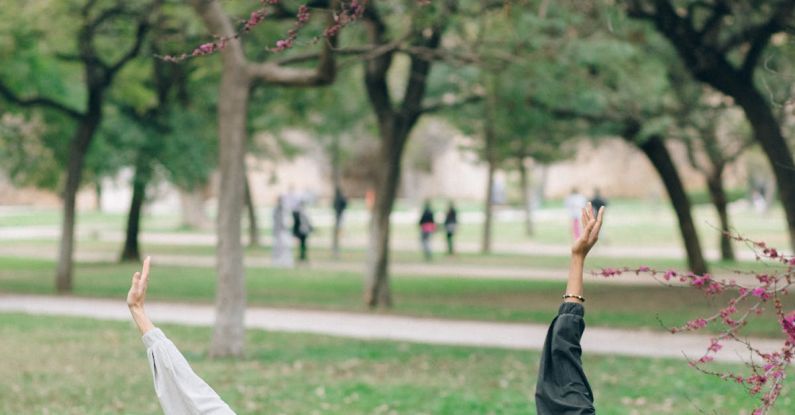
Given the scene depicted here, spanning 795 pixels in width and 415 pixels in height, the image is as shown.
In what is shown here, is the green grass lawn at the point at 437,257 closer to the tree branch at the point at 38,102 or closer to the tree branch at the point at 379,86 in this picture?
the tree branch at the point at 379,86

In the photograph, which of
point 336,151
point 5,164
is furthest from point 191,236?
point 5,164

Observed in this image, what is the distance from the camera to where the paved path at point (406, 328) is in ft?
54.0

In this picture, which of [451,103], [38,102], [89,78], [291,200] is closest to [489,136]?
[451,103]

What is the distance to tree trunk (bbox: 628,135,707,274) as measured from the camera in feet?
86.6

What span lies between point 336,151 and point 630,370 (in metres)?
28.9

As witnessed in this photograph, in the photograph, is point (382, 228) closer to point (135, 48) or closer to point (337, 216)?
point (135, 48)

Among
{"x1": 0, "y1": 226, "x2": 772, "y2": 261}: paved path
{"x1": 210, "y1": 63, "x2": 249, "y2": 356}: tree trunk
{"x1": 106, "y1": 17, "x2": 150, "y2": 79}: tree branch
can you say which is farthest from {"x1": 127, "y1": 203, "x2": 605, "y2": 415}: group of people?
{"x1": 0, "y1": 226, "x2": 772, "y2": 261}: paved path

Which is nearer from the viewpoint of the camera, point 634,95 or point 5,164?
point 634,95

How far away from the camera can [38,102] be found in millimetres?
25016

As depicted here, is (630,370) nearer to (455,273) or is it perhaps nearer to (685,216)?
(685,216)

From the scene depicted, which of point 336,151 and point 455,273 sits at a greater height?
point 336,151

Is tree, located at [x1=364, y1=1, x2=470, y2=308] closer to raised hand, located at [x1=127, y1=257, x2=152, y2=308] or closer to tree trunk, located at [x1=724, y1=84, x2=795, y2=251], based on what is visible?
tree trunk, located at [x1=724, y1=84, x2=795, y2=251]

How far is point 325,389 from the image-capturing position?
12.3m

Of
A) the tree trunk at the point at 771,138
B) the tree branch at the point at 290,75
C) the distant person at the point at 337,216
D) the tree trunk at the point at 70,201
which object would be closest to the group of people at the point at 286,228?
the distant person at the point at 337,216
